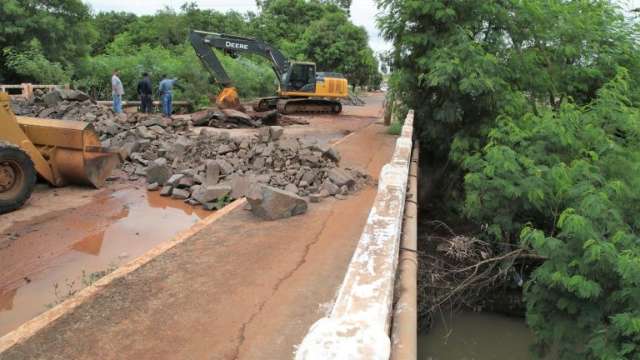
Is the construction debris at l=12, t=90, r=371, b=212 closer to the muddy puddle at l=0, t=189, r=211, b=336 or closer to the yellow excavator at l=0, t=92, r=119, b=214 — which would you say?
the muddy puddle at l=0, t=189, r=211, b=336

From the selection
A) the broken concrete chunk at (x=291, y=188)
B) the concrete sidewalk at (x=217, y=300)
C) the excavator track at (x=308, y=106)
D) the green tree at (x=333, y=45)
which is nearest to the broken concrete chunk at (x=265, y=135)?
the broken concrete chunk at (x=291, y=188)

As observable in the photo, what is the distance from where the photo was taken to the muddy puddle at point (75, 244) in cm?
609

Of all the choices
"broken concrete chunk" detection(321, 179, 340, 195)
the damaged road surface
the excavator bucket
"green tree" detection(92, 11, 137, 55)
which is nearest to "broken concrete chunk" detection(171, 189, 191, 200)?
the damaged road surface

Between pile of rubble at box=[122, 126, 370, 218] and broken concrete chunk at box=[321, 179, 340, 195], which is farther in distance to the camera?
pile of rubble at box=[122, 126, 370, 218]

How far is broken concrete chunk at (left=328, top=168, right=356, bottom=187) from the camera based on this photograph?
968 cm

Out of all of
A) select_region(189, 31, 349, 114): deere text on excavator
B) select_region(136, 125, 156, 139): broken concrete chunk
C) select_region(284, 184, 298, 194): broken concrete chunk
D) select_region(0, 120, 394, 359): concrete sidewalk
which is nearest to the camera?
select_region(0, 120, 394, 359): concrete sidewalk

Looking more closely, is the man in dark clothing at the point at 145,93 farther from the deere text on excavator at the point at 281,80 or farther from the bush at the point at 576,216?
the bush at the point at 576,216

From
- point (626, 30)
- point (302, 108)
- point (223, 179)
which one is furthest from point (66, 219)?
point (302, 108)

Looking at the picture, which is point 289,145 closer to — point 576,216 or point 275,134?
point 275,134

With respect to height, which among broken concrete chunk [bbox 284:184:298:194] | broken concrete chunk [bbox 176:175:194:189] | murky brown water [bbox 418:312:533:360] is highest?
broken concrete chunk [bbox 284:184:298:194]

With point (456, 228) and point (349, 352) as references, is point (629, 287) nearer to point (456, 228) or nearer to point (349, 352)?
point (349, 352)

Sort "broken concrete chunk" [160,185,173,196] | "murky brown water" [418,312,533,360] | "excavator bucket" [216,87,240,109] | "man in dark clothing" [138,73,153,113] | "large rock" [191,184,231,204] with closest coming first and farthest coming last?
"murky brown water" [418,312,533,360], "large rock" [191,184,231,204], "broken concrete chunk" [160,185,173,196], "man in dark clothing" [138,73,153,113], "excavator bucket" [216,87,240,109]

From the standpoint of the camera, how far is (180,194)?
10477 mm

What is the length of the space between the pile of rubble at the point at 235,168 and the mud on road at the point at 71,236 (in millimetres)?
419
